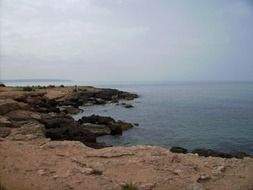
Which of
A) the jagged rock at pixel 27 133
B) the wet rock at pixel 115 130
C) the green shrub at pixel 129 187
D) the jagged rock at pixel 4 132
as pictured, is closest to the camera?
the green shrub at pixel 129 187

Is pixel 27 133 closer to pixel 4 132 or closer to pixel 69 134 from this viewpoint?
pixel 4 132

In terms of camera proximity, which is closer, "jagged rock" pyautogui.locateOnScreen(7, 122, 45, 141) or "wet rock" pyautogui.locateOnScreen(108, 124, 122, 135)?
"jagged rock" pyautogui.locateOnScreen(7, 122, 45, 141)

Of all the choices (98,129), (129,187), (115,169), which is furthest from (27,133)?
(98,129)

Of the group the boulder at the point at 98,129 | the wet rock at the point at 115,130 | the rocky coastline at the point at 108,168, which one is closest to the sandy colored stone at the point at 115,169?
the rocky coastline at the point at 108,168

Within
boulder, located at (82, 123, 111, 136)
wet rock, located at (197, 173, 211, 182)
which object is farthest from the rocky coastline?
boulder, located at (82, 123, 111, 136)

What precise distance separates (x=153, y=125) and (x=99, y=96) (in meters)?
36.0

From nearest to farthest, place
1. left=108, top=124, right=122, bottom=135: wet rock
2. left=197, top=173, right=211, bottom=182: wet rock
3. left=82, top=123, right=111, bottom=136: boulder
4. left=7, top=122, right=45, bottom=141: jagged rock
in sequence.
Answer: left=197, top=173, right=211, bottom=182: wet rock < left=7, top=122, right=45, bottom=141: jagged rock < left=82, top=123, right=111, bottom=136: boulder < left=108, top=124, right=122, bottom=135: wet rock

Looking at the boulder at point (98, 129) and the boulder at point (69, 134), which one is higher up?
the boulder at point (69, 134)

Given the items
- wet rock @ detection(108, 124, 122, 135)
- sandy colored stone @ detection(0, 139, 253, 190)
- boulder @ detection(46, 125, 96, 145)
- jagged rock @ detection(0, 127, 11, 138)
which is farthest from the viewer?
wet rock @ detection(108, 124, 122, 135)

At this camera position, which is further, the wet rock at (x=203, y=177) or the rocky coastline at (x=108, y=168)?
the wet rock at (x=203, y=177)

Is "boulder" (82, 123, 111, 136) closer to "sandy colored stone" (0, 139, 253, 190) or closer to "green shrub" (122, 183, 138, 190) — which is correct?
"sandy colored stone" (0, 139, 253, 190)

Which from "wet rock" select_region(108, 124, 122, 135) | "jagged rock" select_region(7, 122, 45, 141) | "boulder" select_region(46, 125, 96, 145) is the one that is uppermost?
"jagged rock" select_region(7, 122, 45, 141)

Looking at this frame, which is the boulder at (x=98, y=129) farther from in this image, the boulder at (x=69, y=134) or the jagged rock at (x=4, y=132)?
the jagged rock at (x=4, y=132)

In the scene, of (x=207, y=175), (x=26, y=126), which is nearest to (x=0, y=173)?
(x=207, y=175)
